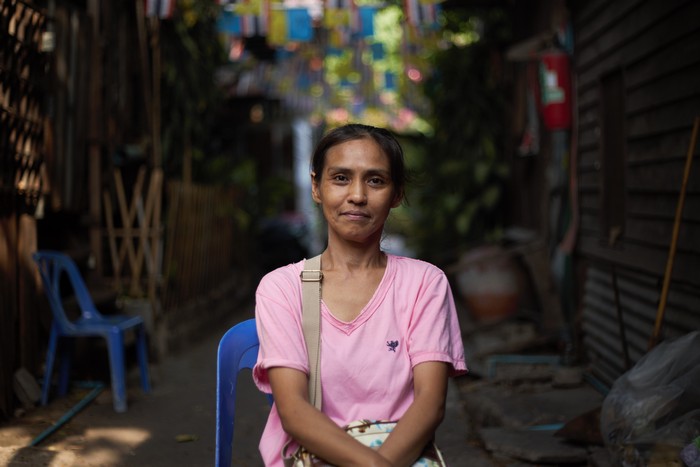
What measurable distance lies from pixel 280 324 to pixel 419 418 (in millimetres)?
463

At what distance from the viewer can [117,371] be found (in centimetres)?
571

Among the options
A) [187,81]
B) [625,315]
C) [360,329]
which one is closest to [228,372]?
[360,329]

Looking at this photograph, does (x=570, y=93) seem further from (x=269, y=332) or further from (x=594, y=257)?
(x=269, y=332)

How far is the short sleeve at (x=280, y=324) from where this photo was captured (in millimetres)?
2223

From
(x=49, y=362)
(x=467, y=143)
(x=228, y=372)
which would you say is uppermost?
(x=467, y=143)

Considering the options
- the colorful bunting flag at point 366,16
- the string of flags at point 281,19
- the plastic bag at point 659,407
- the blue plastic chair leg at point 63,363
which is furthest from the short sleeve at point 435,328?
the colorful bunting flag at point 366,16

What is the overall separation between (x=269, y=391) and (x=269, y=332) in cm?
30

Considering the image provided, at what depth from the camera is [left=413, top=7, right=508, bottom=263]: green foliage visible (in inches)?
479

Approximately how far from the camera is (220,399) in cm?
251

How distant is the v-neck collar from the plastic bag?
1728mm

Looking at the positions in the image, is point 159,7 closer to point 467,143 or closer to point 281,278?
point 281,278

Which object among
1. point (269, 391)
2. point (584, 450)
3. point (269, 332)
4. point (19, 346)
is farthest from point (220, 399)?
point (19, 346)

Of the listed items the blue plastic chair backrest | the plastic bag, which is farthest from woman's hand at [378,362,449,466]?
the blue plastic chair backrest

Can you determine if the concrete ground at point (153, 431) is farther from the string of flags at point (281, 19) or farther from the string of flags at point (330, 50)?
the string of flags at point (281, 19)
